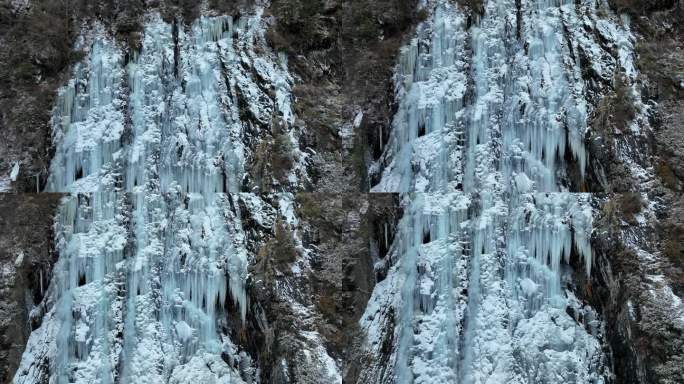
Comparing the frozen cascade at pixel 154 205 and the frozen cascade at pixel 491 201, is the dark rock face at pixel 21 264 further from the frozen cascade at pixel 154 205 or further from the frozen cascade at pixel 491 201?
the frozen cascade at pixel 491 201

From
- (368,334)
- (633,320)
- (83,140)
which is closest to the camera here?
(633,320)

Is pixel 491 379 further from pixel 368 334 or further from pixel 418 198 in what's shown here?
pixel 418 198

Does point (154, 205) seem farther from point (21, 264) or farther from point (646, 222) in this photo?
point (646, 222)

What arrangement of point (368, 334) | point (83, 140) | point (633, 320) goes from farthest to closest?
point (83, 140)
point (368, 334)
point (633, 320)

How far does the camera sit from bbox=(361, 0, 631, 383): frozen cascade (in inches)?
402

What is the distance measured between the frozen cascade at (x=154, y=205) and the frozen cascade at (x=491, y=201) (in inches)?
82.5

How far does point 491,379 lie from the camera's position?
10055 millimetres

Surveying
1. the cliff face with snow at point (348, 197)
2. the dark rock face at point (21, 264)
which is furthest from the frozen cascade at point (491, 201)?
the dark rock face at point (21, 264)

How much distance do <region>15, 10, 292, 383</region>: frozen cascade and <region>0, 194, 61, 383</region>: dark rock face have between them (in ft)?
0.57

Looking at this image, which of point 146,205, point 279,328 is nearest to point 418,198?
point 279,328

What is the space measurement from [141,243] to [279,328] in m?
2.30

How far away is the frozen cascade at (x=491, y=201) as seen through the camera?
10219mm

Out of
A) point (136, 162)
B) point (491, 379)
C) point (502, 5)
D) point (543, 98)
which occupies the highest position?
point (502, 5)

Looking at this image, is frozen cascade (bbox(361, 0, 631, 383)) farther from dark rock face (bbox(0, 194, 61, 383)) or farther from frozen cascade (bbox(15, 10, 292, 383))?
dark rock face (bbox(0, 194, 61, 383))
